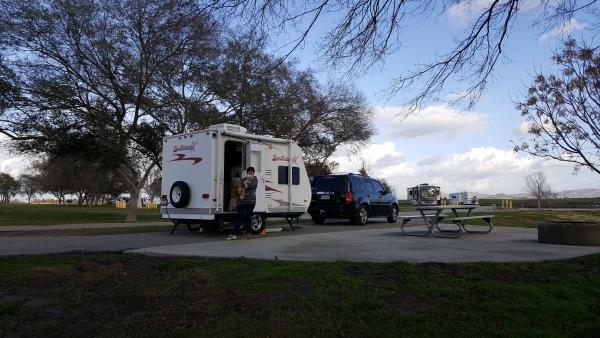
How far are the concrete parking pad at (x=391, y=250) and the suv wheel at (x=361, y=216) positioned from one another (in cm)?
666

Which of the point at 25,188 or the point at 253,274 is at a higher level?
the point at 25,188

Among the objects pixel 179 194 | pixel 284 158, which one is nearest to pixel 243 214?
pixel 179 194

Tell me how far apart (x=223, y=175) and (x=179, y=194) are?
1.35 metres

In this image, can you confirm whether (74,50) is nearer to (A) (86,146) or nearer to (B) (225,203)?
(A) (86,146)

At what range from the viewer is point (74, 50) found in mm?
22531

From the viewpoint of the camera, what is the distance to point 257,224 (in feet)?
43.8

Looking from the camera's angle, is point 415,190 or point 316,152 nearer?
point 316,152

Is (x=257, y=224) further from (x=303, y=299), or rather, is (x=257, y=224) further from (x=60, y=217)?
(x=60, y=217)

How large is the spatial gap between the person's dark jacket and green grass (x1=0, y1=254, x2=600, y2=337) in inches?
178

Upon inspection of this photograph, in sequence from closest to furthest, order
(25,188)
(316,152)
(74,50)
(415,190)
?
1. (74,50)
2. (316,152)
3. (415,190)
4. (25,188)

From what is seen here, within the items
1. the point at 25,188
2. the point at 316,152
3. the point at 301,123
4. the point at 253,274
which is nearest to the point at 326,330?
the point at 253,274

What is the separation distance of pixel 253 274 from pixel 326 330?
2.16 metres

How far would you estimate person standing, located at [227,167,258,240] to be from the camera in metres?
11.7

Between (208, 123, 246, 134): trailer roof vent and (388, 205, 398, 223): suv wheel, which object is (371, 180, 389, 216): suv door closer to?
(388, 205, 398, 223): suv wheel
